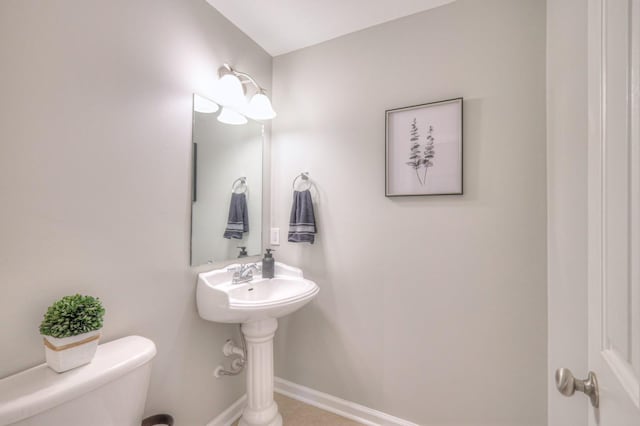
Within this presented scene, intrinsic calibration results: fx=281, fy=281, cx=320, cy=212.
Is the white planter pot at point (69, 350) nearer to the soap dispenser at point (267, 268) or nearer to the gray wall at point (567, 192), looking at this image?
the soap dispenser at point (267, 268)

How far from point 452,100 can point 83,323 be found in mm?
1854

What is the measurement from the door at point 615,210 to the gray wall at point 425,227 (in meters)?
0.87

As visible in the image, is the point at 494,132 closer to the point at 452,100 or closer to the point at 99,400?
the point at 452,100

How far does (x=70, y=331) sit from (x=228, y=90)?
1.29 metres

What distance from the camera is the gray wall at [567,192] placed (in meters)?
0.80

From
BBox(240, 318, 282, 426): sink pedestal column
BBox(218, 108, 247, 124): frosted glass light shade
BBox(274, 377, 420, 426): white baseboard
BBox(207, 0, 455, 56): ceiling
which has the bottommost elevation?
BBox(274, 377, 420, 426): white baseboard

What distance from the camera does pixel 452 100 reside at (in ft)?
4.95

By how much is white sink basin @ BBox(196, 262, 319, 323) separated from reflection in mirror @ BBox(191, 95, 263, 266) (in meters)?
0.14

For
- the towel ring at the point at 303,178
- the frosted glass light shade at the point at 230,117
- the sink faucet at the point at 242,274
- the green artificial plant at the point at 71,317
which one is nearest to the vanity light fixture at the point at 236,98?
the frosted glass light shade at the point at 230,117

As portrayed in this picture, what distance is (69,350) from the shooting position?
0.88 metres

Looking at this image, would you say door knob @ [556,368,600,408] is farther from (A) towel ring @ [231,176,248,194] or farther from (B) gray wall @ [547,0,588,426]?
(A) towel ring @ [231,176,248,194]

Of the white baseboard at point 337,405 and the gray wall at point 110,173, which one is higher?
the gray wall at point 110,173

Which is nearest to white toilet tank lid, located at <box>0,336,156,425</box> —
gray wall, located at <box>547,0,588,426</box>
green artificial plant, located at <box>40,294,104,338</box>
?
green artificial plant, located at <box>40,294,104,338</box>

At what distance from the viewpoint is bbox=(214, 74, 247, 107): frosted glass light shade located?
5.12 ft
